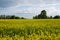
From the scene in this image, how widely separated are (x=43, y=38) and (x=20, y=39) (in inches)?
51.7

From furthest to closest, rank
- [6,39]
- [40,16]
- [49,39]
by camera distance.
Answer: [40,16], [49,39], [6,39]

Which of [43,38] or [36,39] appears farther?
[43,38]

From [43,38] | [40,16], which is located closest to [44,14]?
[40,16]

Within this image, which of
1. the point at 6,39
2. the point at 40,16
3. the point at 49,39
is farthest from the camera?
the point at 40,16

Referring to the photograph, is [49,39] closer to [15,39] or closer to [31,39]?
[31,39]

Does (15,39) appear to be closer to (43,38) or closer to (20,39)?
(20,39)

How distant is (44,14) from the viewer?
87375 mm

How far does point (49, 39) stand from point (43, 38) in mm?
337

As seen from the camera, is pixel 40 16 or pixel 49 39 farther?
pixel 40 16

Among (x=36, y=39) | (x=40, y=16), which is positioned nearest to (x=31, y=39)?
(x=36, y=39)

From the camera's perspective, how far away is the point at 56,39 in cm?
877

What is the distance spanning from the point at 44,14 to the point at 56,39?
78.9 metres

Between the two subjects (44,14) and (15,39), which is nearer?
(15,39)

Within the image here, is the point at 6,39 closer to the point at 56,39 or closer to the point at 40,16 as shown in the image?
the point at 56,39
